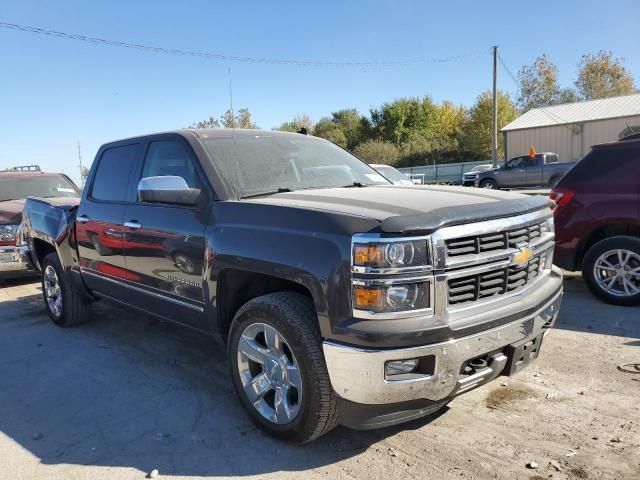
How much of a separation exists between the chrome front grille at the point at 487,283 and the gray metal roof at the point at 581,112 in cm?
3383

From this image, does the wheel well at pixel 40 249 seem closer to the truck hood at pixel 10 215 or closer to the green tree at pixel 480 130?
the truck hood at pixel 10 215

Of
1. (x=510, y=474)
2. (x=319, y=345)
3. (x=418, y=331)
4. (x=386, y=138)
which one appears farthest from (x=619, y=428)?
(x=386, y=138)

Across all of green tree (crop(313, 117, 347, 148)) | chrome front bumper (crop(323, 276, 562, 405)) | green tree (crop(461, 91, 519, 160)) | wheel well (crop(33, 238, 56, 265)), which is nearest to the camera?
chrome front bumper (crop(323, 276, 562, 405))

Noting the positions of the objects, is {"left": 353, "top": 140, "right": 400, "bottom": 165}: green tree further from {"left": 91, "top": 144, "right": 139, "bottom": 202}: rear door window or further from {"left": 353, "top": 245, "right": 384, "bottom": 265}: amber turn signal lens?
{"left": 353, "top": 245, "right": 384, "bottom": 265}: amber turn signal lens

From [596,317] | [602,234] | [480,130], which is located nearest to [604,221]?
[602,234]

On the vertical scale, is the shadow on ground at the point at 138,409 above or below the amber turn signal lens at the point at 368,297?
below

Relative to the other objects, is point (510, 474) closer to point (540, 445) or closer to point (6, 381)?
point (540, 445)

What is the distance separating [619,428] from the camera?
3.08 metres

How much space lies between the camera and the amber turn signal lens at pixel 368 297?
255cm

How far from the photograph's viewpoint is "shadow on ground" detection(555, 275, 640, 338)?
476 centimetres

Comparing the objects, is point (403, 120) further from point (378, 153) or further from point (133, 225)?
point (133, 225)

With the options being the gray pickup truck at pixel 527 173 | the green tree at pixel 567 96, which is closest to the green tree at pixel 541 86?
the green tree at pixel 567 96

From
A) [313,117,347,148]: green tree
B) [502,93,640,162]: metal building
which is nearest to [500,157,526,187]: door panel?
[502,93,640,162]: metal building

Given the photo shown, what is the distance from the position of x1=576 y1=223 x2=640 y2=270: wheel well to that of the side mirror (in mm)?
4283
